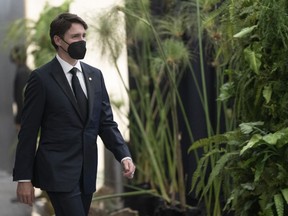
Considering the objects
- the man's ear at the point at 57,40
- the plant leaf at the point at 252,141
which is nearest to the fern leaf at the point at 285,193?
the plant leaf at the point at 252,141

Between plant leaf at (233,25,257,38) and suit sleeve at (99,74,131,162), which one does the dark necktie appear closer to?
suit sleeve at (99,74,131,162)

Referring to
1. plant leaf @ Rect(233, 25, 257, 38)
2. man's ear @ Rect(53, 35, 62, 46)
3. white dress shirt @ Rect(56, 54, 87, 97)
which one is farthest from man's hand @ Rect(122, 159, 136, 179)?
plant leaf @ Rect(233, 25, 257, 38)

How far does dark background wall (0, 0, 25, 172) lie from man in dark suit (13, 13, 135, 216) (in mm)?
3195

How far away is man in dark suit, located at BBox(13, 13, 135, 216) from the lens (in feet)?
10.4

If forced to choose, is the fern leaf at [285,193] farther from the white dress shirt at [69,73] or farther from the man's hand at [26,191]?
the man's hand at [26,191]

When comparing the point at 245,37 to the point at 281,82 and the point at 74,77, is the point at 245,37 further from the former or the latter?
the point at 74,77

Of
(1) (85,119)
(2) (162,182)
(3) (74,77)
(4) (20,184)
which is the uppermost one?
(3) (74,77)

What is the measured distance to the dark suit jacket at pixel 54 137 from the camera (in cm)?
317

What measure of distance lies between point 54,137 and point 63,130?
0.05 metres

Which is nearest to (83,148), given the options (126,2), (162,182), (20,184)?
(20,184)

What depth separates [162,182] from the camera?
5.54 metres

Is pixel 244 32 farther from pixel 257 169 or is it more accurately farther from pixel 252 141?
pixel 257 169

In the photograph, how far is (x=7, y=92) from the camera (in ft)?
21.2

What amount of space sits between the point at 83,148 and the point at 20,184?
0.33 meters
